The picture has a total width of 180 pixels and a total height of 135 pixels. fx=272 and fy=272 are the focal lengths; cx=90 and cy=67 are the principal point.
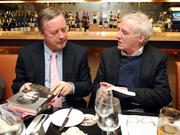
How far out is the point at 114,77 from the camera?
2.00m

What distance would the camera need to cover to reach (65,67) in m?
1.99

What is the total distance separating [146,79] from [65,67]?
590 millimetres

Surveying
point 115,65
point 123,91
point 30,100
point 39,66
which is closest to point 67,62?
point 39,66

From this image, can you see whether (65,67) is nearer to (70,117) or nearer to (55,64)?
(55,64)

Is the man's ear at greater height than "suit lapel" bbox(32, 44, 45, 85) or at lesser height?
greater

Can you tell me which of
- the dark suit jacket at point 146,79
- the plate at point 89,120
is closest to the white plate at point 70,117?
the plate at point 89,120

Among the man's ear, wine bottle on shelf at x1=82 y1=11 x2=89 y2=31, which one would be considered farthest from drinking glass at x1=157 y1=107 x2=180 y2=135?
wine bottle on shelf at x1=82 y1=11 x2=89 y2=31

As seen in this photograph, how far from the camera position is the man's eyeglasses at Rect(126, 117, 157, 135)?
129 centimetres

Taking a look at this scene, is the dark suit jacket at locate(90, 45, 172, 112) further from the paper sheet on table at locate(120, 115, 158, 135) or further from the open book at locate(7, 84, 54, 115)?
the open book at locate(7, 84, 54, 115)

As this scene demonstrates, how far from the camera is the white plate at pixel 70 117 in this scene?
1348 millimetres

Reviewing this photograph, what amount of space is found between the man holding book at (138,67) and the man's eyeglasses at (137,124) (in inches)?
18.2

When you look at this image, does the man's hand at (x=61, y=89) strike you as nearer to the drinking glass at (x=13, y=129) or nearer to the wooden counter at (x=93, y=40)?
the drinking glass at (x=13, y=129)

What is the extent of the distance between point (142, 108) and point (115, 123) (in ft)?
2.53

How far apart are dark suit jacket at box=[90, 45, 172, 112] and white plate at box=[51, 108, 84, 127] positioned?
465 mm
